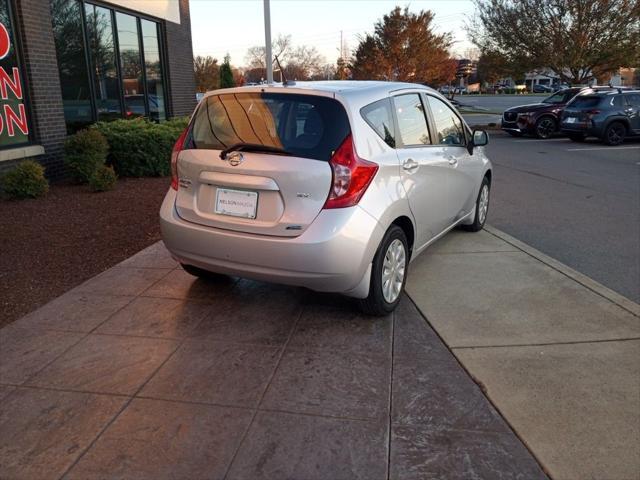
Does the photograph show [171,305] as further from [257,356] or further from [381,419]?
[381,419]

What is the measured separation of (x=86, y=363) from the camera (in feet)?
11.9

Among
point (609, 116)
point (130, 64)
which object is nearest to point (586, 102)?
point (609, 116)

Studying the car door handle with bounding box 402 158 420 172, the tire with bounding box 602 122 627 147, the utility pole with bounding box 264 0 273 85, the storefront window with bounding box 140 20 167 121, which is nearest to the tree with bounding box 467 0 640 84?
the tire with bounding box 602 122 627 147

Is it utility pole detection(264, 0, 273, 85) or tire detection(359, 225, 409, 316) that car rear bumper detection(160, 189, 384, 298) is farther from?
utility pole detection(264, 0, 273, 85)

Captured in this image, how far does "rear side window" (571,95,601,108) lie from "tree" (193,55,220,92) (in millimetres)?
28236

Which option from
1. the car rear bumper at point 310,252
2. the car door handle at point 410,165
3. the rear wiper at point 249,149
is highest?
the rear wiper at point 249,149

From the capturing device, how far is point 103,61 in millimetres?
11266

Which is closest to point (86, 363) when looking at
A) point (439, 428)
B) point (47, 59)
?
point (439, 428)

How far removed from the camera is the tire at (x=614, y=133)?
57.4 ft

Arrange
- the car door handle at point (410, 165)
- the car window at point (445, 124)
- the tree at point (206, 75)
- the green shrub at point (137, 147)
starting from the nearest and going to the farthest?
1. the car door handle at point (410, 165)
2. the car window at point (445, 124)
3. the green shrub at point (137, 147)
4. the tree at point (206, 75)

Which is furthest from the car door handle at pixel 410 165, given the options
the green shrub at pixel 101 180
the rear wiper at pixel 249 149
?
the green shrub at pixel 101 180

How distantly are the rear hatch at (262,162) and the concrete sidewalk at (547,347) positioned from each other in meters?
1.42

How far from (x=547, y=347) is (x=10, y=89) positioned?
27.0 ft

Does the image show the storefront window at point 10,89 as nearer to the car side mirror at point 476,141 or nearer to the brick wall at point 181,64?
the brick wall at point 181,64
